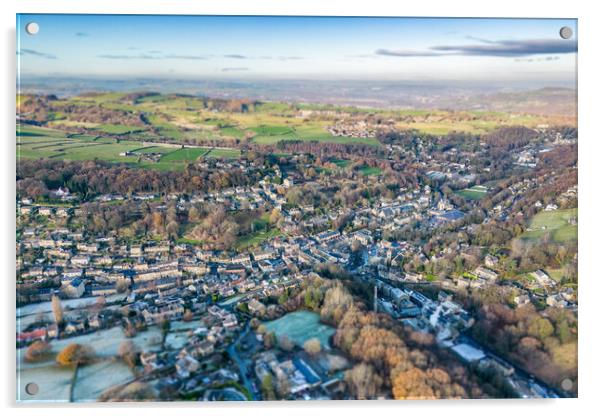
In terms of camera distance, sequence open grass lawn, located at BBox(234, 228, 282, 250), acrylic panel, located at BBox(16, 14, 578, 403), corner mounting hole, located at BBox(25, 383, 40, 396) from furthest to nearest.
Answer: open grass lawn, located at BBox(234, 228, 282, 250) → acrylic panel, located at BBox(16, 14, 578, 403) → corner mounting hole, located at BBox(25, 383, 40, 396)

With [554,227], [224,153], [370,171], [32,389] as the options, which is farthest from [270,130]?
[32,389]

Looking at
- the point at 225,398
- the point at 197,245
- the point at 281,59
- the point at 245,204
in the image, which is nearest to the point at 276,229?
the point at 245,204

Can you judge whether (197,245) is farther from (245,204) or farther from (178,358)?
(178,358)

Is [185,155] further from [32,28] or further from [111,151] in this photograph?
[32,28]

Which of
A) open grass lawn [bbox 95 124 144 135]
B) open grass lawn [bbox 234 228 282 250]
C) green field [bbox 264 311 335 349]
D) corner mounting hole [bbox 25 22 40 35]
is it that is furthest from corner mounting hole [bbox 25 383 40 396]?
open grass lawn [bbox 95 124 144 135]

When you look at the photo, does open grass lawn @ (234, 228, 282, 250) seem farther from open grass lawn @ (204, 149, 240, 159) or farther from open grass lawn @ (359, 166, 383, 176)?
open grass lawn @ (359, 166, 383, 176)

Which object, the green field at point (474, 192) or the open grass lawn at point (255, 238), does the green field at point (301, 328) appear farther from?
the green field at point (474, 192)

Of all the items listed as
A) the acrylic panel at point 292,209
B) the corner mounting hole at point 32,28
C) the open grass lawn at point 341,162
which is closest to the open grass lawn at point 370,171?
the acrylic panel at point 292,209
